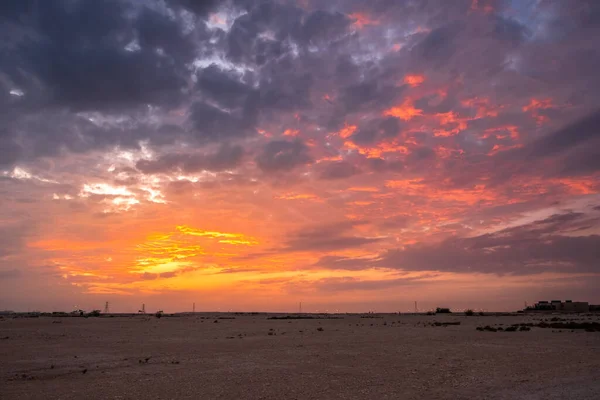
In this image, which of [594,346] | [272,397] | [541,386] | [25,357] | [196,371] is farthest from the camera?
[594,346]

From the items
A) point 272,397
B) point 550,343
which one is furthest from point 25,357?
point 550,343

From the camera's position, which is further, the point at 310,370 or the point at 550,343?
the point at 550,343

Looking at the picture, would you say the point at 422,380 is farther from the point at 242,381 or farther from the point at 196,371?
the point at 196,371

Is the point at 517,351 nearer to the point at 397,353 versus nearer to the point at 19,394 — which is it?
the point at 397,353

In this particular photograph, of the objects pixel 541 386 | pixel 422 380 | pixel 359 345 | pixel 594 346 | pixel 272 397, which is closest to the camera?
pixel 272 397

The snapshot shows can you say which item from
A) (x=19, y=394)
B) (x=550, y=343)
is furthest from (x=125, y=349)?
(x=550, y=343)

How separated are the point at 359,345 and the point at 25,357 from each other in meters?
25.6

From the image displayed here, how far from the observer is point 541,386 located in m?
19.7

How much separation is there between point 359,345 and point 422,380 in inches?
701

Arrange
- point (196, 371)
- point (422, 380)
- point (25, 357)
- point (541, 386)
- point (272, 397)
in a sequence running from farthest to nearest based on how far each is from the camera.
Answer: point (25, 357) < point (196, 371) < point (422, 380) < point (541, 386) < point (272, 397)

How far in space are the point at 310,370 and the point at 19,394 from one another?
14.0 m

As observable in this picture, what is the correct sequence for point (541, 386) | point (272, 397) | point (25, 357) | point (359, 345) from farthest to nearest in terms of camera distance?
point (359, 345) → point (25, 357) → point (541, 386) → point (272, 397)

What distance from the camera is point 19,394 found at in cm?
1928

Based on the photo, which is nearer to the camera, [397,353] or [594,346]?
[397,353]
